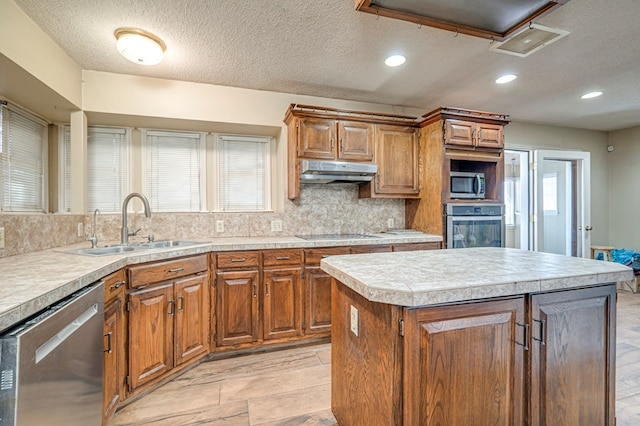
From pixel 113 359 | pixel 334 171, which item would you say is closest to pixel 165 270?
pixel 113 359

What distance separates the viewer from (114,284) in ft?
5.39

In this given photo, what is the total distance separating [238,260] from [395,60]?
2.15 meters

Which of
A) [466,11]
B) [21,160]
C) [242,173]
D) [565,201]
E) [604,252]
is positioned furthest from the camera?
[565,201]

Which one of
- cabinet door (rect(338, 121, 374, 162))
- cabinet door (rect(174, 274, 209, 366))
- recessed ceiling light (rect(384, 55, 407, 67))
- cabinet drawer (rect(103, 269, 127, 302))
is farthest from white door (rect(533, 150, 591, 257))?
cabinet drawer (rect(103, 269, 127, 302))

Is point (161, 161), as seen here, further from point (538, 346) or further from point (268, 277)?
point (538, 346)

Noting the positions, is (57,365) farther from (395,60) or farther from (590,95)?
(590,95)

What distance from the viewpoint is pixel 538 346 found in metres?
1.19

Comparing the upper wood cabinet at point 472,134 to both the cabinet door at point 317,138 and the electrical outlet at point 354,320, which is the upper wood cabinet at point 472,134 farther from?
the electrical outlet at point 354,320

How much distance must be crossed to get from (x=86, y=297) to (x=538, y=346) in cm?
193

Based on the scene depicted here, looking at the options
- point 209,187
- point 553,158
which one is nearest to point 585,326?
point 209,187

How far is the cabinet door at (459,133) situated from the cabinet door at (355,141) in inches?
30.8

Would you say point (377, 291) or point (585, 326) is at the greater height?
point (377, 291)

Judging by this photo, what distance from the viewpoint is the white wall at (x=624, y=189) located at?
451 centimetres

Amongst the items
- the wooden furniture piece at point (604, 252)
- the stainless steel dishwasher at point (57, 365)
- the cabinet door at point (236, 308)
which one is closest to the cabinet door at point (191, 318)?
the cabinet door at point (236, 308)
